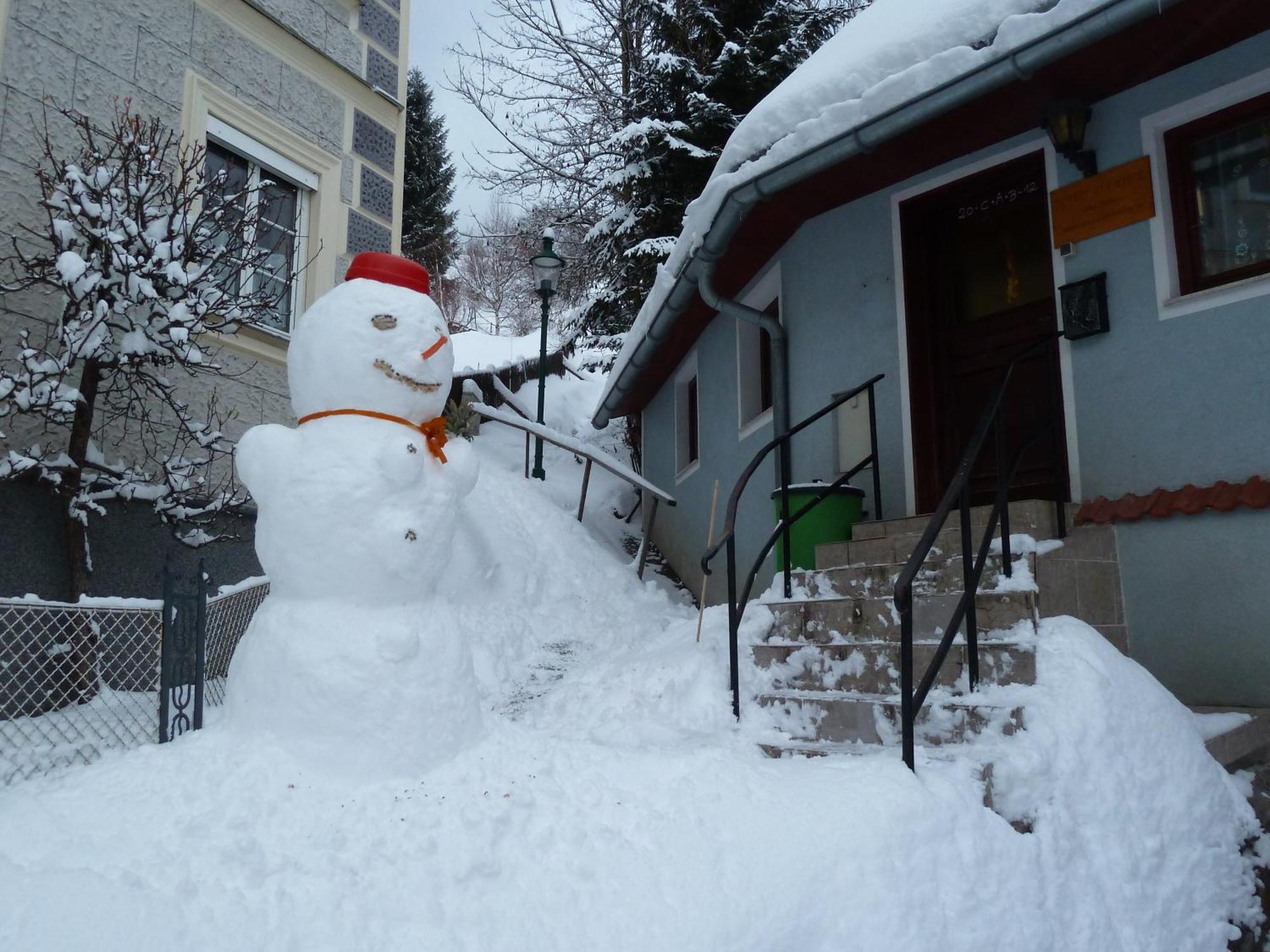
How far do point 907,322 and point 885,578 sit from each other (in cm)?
199

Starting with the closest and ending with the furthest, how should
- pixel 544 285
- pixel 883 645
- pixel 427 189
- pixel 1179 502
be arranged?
pixel 883 645, pixel 1179 502, pixel 544 285, pixel 427 189

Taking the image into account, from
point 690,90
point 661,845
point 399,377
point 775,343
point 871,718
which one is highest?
point 690,90

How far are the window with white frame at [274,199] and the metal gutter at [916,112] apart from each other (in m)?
3.13

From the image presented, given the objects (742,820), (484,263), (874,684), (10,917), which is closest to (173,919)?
(10,917)

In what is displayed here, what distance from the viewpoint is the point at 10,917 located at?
2428mm

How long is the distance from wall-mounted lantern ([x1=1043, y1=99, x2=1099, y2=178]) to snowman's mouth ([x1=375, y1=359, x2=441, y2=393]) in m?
3.70

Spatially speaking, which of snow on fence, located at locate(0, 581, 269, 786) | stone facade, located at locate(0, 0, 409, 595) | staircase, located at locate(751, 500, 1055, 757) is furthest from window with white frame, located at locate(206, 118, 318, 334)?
staircase, located at locate(751, 500, 1055, 757)

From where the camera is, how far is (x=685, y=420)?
10234mm

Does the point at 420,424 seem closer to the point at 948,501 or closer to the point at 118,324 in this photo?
the point at 948,501

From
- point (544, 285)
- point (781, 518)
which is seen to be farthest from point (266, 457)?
point (544, 285)

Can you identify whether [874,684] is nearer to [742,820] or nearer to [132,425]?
[742,820]

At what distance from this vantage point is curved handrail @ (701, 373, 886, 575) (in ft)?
13.9

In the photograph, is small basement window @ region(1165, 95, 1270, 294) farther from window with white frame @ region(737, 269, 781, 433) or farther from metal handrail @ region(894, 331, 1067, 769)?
window with white frame @ region(737, 269, 781, 433)

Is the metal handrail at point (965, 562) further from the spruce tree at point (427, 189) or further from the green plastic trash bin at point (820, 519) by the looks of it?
the spruce tree at point (427, 189)
